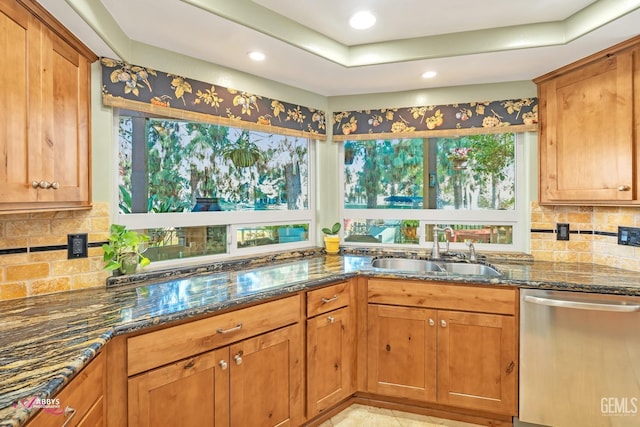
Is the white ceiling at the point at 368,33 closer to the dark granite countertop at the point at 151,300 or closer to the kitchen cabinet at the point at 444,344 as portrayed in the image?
the dark granite countertop at the point at 151,300

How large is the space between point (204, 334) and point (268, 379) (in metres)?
0.49

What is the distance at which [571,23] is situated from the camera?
2047 mm

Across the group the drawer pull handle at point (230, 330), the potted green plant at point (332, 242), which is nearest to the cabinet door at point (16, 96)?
the drawer pull handle at point (230, 330)

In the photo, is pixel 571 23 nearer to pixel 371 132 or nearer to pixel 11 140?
pixel 371 132

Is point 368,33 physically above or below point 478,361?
above

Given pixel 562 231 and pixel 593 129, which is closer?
pixel 593 129

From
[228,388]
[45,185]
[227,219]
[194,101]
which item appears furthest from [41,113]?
[228,388]

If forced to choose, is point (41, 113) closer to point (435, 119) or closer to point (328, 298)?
point (328, 298)

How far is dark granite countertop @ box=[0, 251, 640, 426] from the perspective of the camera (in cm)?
104

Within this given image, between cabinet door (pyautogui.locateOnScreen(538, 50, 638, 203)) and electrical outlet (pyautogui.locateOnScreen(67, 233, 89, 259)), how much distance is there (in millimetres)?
2934

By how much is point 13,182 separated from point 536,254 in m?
3.10

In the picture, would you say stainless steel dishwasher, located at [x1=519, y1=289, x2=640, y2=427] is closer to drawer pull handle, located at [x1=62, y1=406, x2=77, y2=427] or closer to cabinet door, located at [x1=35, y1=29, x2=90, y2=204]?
drawer pull handle, located at [x1=62, y1=406, x2=77, y2=427]

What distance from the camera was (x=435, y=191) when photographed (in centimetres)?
304

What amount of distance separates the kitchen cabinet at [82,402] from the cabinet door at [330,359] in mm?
1091
